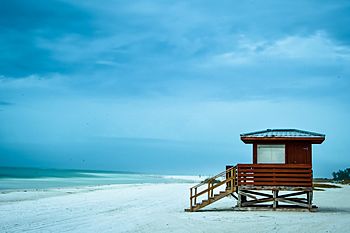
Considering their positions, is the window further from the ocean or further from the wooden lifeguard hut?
the ocean

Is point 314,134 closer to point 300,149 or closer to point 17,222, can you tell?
point 300,149

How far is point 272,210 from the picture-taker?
22.9 m

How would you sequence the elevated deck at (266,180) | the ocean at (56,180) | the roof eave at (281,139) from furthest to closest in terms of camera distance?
the ocean at (56,180)
the roof eave at (281,139)
the elevated deck at (266,180)

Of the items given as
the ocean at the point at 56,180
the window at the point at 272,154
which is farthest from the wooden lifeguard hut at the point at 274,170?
the ocean at the point at 56,180

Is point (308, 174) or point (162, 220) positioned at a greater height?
point (308, 174)

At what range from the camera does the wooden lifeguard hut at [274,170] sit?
73.9 feet

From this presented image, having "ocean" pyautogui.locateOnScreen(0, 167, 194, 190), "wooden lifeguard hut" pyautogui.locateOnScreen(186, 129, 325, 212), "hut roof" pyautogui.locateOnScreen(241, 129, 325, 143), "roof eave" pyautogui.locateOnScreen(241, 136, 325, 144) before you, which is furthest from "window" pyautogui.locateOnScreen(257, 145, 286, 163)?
"ocean" pyautogui.locateOnScreen(0, 167, 194, 190)

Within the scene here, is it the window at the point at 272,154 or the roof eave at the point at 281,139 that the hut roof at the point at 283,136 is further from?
the window at the point at 272,154

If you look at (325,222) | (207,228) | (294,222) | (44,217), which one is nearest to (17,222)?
(44,217)

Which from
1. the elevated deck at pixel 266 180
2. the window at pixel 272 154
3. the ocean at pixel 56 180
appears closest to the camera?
the elevated deck at pixel 266 180

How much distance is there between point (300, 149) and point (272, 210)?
3286 millimetres

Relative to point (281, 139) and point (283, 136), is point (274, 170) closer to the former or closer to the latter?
point (281, 139)

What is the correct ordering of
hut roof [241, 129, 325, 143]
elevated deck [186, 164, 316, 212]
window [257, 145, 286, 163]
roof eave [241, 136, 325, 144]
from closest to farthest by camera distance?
elevated deck [186, 164, 316, 212], roof eave [241, 136, 325, 144], hut roof [241, 129, 325, 143], window [257, 145, 286, 163]

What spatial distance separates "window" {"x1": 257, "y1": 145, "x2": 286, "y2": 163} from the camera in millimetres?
23177
